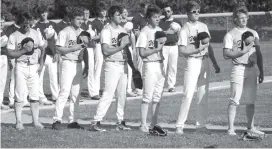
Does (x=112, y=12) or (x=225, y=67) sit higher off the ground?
(x=112, y=12)

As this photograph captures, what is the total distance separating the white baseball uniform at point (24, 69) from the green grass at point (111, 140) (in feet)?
2.44

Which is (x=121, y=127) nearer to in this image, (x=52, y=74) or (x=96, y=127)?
(x=96, y=127)

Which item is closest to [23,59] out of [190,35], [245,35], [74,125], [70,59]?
[70,59]

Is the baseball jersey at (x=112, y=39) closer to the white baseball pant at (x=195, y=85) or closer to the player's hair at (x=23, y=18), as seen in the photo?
the white baseball pant at (x=195, y=85)

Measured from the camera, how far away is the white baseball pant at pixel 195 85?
1109 cm

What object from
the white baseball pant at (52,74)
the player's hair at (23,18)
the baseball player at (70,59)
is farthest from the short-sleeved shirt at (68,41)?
the white baseball pant at (52,74)

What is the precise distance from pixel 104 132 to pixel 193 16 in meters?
2.30

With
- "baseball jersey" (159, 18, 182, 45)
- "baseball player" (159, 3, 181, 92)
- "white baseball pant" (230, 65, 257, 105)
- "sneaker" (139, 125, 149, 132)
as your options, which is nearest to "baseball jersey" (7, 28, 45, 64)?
"sneaker" (139, 125, 149, 132)

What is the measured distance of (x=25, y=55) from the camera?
38.3 feet

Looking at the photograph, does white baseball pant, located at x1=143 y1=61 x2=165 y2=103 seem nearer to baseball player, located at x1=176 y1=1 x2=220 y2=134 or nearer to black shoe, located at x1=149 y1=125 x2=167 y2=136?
baseball player, located at x1=176 y1=1 x2=220 y2=134

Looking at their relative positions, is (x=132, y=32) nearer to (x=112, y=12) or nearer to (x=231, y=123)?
(x=112, y=12)

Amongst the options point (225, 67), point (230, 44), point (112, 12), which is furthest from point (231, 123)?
point (225, 67)

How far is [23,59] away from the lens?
11688 millimetres

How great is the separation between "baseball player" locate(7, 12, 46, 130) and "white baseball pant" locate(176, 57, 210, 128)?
8.28 ft
